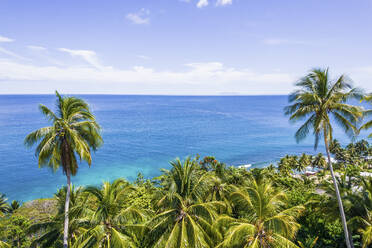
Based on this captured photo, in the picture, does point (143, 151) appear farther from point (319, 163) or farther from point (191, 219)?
point (191, 219)

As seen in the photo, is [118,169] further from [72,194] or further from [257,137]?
[257,137]

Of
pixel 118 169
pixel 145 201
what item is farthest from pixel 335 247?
pixel 118 169

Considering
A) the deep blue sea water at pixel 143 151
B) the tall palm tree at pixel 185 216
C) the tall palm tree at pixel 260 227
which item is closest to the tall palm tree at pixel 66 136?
the tall palm tree at pixel 185 216

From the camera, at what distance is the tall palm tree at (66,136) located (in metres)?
13.1

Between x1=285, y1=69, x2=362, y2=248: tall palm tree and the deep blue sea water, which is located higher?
x1=285, y1=69, x2=362, y2=248: tall palm tree

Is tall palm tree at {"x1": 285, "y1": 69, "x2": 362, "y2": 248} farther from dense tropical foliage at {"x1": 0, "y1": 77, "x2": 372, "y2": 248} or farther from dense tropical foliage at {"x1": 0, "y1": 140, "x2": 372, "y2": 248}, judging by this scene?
dense tropical foliage at {"x1": 0, "y1": 140, "x2": 372, "y2": 248}

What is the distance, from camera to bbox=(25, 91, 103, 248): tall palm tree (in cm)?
1315

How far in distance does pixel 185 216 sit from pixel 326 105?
36.3 feet

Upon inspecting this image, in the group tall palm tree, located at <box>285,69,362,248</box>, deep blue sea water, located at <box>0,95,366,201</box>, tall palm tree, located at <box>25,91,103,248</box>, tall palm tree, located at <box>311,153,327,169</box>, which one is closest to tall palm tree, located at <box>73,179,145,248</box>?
tall palm tree, located at <box>25,91,103,248</box>

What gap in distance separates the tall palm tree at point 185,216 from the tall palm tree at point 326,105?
8167 millimetres

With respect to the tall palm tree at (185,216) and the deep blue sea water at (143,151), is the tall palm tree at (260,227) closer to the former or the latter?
the tall palm tree at (185,216)

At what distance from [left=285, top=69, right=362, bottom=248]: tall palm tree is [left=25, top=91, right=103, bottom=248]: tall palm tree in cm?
1410

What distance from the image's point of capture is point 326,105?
1339 cm

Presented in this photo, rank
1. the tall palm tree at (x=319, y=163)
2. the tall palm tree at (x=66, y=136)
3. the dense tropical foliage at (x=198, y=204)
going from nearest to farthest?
the dense tropical foliage at (x=198, y=204)
the tall palm tree at (x=66, y=136)
the tall palm tree at (x=319, y=163)
